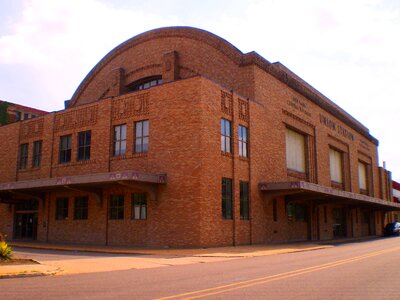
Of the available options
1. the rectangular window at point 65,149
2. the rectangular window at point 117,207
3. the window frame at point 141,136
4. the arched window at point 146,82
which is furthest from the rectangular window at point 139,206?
the arched window at point 146,82

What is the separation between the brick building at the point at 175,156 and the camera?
84.4ft

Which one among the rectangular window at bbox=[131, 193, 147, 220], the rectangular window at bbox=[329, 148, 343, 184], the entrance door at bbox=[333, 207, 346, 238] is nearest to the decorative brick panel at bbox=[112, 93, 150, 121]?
the rectangular window at bbox=[131, 193, 147, 220]

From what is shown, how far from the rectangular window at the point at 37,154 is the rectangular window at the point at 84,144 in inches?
192

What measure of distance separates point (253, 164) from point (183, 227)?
770 cm

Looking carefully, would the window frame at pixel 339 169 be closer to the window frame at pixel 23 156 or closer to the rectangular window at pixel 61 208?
the rectangular window at pixel 61 208

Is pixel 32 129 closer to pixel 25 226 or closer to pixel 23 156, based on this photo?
pixel 23 156

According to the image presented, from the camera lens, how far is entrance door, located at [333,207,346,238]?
152ft

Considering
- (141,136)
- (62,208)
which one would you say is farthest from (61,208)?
(141,136)

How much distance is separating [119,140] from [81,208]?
5.69m

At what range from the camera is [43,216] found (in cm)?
3319

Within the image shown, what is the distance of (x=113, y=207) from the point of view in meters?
28.8

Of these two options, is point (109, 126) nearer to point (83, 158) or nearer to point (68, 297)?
point (83, 158)

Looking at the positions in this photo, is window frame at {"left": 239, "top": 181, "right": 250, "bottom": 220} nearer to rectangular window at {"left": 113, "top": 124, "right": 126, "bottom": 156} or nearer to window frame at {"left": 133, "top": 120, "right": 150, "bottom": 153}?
window frame at {"left": 133, "top": 120, "right": 150, "bottom": 153}

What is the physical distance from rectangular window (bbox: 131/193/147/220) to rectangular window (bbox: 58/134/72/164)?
25.3 feet
